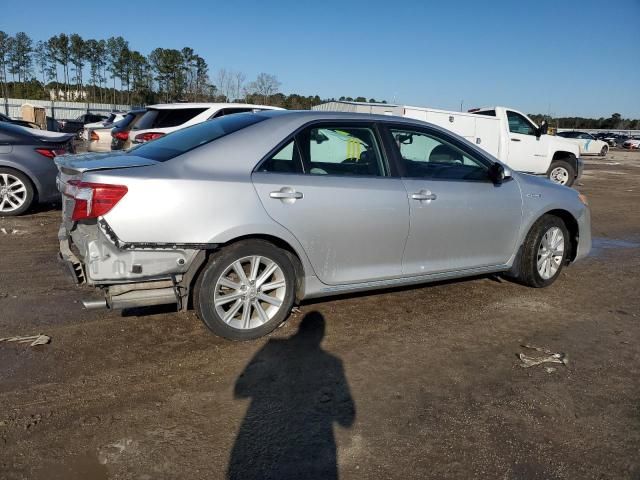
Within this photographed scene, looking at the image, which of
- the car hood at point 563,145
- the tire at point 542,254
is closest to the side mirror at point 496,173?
the tire at point 542,254

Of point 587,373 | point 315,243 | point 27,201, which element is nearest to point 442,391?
point 587,373

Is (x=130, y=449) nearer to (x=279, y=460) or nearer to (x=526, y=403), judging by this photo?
(x=279, y=460)

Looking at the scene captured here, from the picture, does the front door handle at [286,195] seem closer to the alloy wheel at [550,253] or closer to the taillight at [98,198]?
the taillight at [98,198]

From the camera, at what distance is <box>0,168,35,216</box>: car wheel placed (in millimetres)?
7621

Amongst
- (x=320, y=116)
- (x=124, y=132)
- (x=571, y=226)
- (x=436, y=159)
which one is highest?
(x=320, y=116)

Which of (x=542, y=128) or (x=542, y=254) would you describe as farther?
(x=542, y=128)

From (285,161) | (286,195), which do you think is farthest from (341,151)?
(286,195)

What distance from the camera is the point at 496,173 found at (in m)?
4.59

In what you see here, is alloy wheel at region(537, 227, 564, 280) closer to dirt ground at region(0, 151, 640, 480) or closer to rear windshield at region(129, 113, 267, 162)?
dirt ground at region(0, 151, 640, 480)

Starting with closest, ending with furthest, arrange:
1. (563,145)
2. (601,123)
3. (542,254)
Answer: (542,254)
(563,145)
(601,123)

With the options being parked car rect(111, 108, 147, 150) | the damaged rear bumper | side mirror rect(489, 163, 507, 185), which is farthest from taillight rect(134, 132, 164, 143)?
side mirror rect(489, 163, 507, 185)

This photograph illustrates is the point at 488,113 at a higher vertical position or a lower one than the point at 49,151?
higher

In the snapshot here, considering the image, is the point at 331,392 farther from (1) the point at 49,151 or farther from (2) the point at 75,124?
(2) the point at 75,124

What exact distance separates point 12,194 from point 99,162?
5.20 m
